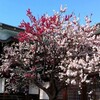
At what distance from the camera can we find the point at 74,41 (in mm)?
10812

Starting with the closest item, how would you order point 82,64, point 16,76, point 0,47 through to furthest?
point 82,64, point 16,76, point 0,47

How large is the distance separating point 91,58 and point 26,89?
17.6 feet

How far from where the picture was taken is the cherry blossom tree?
10.1m

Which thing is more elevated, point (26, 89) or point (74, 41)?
point (74, 41)

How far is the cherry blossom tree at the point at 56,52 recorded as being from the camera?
33.2 feet

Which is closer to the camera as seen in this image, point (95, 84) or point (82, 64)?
point (82, 64)

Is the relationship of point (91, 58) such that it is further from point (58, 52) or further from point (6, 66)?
point (6, 66)

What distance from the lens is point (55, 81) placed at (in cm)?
1095

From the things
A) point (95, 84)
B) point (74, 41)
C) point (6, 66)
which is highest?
point (74, 41)

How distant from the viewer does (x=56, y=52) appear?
35.1 feet

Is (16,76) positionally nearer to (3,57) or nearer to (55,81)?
(3,57)

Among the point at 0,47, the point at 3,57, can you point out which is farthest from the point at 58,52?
the point at 0,47

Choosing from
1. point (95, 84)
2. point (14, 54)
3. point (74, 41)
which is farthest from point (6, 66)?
point (95, 84)

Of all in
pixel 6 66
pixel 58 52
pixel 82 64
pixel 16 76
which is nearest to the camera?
pixel 82 64
